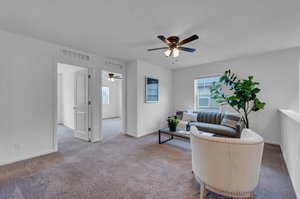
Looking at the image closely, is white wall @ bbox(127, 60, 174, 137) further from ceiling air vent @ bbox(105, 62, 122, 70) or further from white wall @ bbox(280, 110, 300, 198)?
white wall @ bbox(280, 110, 300, 198)

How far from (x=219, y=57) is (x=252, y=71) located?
3.29 feet

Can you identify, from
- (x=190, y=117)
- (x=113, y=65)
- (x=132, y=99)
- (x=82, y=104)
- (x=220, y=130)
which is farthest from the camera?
(x=190, y=117)

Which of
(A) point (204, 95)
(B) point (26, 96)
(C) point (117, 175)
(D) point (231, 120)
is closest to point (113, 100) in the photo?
(A) point (204, 95)

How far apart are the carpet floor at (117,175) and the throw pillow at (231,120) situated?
0.89m

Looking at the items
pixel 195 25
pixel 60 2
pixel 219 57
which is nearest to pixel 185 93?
pixel 219 57

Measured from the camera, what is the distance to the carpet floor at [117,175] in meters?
1.83

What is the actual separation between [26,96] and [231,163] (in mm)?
3695

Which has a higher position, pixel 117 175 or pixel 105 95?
pixel 105 95

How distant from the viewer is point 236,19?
7.30ft

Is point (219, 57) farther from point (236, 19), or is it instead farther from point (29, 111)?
point (29, 111)

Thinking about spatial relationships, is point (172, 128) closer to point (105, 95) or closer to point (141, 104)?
point (141, 104)

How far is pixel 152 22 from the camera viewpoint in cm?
232

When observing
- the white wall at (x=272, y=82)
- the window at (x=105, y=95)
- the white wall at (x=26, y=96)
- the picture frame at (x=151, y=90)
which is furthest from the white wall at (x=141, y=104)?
the window at (x=105, y=95)

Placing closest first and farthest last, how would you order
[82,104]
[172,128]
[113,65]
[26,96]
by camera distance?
[26,96] → [172,128] → [82,104] → [113,65]
